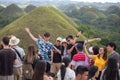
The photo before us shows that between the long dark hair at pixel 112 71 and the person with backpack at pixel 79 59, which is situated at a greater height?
the long dark hair at pixel 112 71

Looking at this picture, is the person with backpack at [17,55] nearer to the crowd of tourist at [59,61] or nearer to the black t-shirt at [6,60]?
the crowd of tourist at [59,61]

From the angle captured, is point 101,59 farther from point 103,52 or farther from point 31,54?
point 31,54

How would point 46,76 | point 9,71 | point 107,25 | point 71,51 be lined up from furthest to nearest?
point 107,25
point 71,51
point 9,71
point 46,76

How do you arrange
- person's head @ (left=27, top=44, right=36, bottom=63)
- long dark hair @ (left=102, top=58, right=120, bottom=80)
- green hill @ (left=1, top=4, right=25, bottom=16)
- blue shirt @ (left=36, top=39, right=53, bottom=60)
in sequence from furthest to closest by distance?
green hill @ (left=1, top=4, right=25, bottom=16)
blue shirt @ (left=36, top=39, right=53, bottom=60)
person's head @ (left=27, top=44, right=36, bottom=63)
long dark hair @ (left=102, top=58, right=120, bottom=80)

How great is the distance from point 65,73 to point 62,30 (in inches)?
1062

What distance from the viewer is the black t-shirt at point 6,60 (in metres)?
10.8

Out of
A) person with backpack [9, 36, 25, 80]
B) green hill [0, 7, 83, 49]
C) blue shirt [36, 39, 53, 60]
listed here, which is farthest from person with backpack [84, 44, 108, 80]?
green hill [0, 7, 83, 49]

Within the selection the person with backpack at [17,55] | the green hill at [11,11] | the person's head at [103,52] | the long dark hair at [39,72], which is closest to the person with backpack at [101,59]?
the person's head at [103,52]

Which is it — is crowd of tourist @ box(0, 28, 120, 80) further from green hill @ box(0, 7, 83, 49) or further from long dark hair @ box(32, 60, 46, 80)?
green hill @ box(0, 7, 83, 49)

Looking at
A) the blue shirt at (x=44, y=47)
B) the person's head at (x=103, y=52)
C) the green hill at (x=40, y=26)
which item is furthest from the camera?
the green hill at (x=40, y=26)

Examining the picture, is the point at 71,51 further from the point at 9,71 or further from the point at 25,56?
the point at 9,71

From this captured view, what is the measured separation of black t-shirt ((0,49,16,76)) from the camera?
35.5 feet

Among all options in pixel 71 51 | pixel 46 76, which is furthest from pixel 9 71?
pixel 71 51

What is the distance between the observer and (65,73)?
10.0 m
